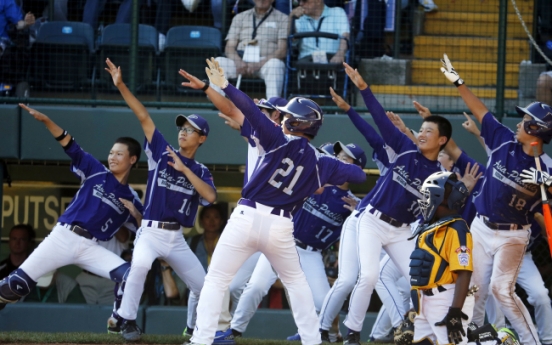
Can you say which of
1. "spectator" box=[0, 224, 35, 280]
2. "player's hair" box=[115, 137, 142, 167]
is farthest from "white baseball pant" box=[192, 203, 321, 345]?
"spectator" box=[0, 224, 35, 280]

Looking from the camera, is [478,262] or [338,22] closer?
[478,262]

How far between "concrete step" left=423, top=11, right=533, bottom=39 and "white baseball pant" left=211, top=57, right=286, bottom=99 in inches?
78.3

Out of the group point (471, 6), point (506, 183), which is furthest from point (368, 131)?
point (471, 6)

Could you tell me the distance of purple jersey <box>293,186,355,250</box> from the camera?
7309mm

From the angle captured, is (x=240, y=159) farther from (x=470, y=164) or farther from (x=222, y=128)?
(x=470, y=164)

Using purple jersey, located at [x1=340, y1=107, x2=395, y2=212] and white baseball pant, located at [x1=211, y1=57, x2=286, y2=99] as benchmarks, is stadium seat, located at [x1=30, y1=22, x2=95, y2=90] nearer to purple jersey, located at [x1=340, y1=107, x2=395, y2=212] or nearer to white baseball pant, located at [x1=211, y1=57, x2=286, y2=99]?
white baseball pant, located at [x1=211, y1=57, x2=286, y2=99]

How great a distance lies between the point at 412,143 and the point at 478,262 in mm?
1031

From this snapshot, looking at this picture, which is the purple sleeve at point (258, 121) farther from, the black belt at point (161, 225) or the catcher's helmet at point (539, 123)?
the catcher's helmet at point (539, 123)

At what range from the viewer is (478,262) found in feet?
20.6

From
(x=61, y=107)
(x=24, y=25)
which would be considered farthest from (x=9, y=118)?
(x=24, y=25)

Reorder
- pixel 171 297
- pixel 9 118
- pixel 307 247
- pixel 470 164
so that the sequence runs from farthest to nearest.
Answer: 1. pixel 171 297
2. pixel 9 118
3. pixel 307 247
4. pixel 470 164

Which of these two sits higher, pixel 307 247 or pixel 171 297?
pixel 307 247

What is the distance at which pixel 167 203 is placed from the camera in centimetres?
664

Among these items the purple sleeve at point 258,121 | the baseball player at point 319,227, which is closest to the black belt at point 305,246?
the baseball player at point 319,227
